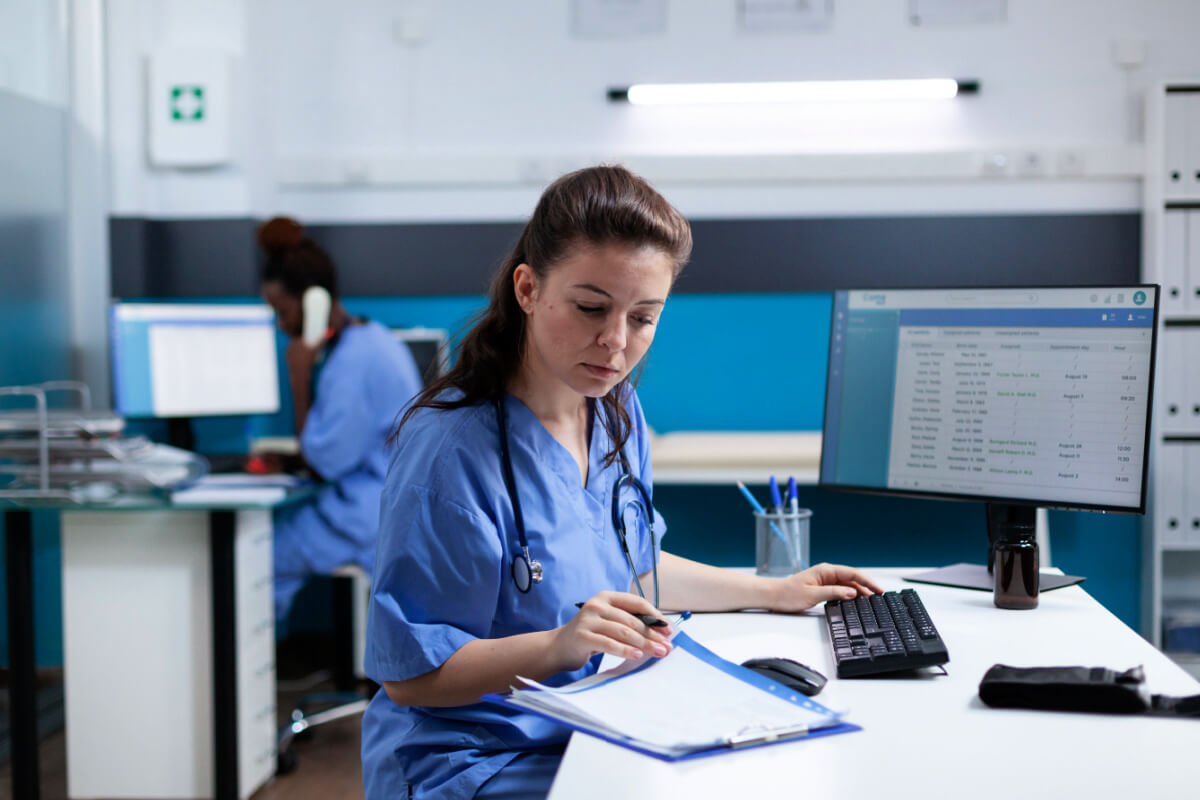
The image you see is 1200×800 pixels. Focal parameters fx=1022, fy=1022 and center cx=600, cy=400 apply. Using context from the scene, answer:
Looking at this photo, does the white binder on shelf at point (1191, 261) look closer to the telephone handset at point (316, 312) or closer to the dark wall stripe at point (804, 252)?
the dark wall stripe at point (804, 252)

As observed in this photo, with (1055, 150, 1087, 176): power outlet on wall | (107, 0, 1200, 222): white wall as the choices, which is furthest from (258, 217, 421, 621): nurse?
(1055, 150, 1087, 176): power outlet on wall

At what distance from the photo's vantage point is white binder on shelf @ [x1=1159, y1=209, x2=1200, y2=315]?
10.1ft

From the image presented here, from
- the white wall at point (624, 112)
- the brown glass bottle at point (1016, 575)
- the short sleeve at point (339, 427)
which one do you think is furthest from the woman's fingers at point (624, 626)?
the white wall at point (624, 112)

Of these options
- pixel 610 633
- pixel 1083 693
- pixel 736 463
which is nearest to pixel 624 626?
pixel 610 633

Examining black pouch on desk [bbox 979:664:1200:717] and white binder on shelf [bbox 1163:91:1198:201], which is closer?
black pouch on desk [bbox 979:664:1200:717]

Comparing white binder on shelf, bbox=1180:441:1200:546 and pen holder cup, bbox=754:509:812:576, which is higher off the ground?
pen holder cup, bbox=754:509:812:576

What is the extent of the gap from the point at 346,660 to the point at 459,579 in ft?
7.15

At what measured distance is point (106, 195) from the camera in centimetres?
330

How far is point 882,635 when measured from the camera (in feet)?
3.59

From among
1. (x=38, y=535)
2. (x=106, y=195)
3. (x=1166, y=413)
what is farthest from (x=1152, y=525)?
(x=106, y=195)

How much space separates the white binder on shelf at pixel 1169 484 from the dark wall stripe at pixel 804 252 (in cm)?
57

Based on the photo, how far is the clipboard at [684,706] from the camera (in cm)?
83

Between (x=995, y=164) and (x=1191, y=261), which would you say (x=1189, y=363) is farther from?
(x=995, y=164)

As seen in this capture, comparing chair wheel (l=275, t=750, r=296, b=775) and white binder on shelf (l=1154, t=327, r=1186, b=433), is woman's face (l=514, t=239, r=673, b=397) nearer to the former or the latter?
chair wheel (l=275, t=750, r=296, b=775)
